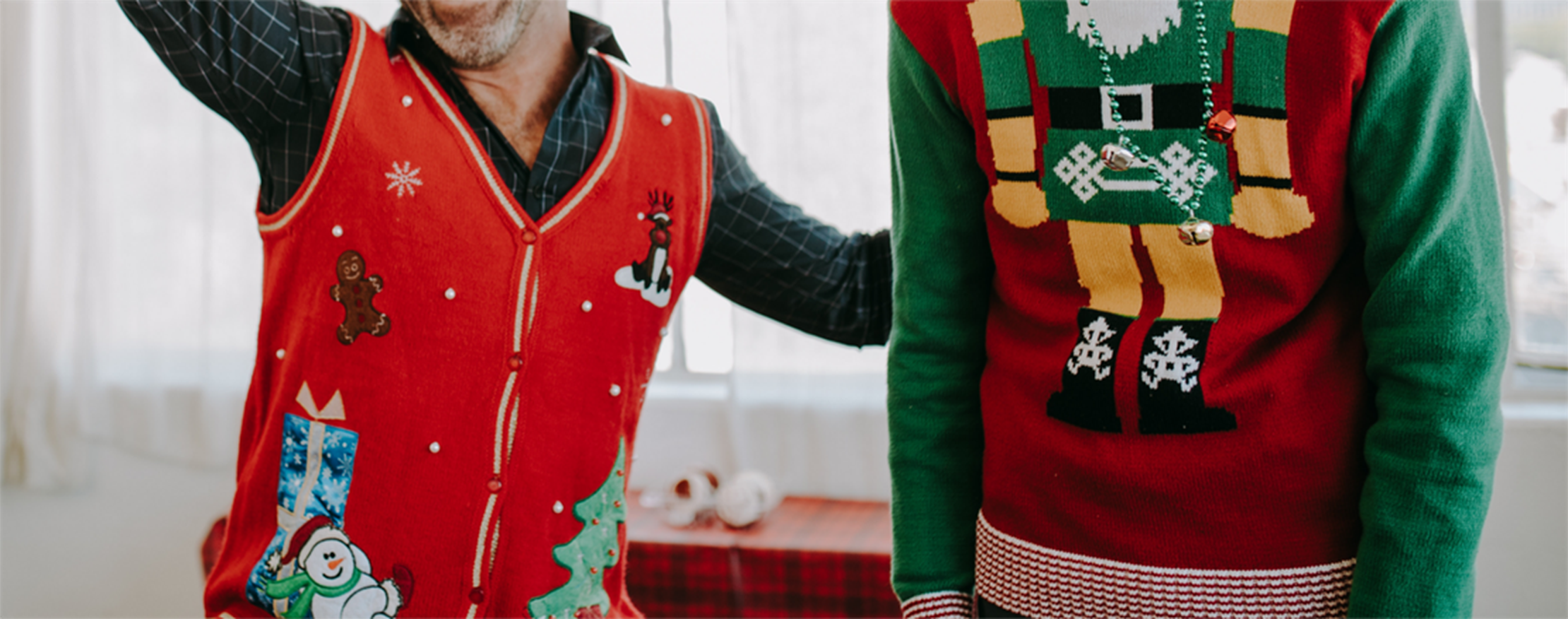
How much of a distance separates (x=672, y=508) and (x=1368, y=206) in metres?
1.48

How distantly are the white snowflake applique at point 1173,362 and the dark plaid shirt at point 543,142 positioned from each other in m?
0.62

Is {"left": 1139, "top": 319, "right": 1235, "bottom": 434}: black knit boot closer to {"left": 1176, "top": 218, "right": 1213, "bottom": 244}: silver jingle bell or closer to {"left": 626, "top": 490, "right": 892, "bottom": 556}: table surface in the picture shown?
{"left": 1176, "top": 218, "right": 1213, "bottom": 244}: silver jingle bell

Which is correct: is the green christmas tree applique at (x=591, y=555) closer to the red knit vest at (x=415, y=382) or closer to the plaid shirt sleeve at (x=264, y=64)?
the red knit vest at (x=415, y=382)

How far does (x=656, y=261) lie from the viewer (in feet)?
4.00

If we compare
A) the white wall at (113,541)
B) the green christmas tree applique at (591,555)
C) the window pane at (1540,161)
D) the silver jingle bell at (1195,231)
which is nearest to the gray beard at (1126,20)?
the silver jingle bell at (1195,231)

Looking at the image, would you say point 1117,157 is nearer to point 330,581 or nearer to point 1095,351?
point 1095,351

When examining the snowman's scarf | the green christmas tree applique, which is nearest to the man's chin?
the green christmas tree applique

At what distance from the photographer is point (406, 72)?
1185 millimetres

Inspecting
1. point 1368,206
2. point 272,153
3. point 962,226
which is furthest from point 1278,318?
point 272,153

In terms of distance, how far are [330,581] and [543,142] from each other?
509 mm

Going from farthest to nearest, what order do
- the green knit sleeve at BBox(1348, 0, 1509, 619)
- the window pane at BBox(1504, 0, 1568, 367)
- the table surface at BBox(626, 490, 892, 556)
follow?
the table surface at BBox(626, 490, 892, 556)
the window pane at BBox(1504, 0, 1568, 367)
the green knit sleeve at BBox(1348, 0, 1509, 619)

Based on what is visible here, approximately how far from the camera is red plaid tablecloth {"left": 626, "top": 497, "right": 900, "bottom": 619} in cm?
181

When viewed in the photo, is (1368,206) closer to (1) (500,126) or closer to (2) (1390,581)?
(2) (1390,581)

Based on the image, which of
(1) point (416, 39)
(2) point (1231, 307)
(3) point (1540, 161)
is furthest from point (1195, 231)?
(3) point (1540, 161)
